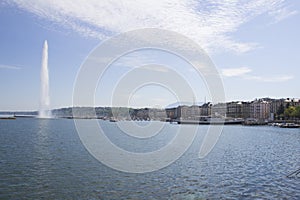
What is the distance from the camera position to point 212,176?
27.2 metres

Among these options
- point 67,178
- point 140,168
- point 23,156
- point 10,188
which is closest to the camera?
point 10,188

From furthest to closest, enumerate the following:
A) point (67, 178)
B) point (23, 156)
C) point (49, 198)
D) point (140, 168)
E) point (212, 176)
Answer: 1. point (23, 156)
2. point (140, 168)
3. point (212, 176)
4. point (67, 178)
5. point (49, 198)

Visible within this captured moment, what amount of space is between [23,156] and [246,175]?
24979mm

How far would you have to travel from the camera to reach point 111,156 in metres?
37.2

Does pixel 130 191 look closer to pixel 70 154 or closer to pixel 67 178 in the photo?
pixel 67 178

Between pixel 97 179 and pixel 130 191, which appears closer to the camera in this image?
pixel 130 191

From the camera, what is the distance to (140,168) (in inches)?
1174

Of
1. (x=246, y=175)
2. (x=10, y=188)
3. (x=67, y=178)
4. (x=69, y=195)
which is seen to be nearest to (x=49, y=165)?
(x=67, y=178)

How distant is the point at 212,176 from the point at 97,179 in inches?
406

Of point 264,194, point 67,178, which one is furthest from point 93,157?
point 264,194

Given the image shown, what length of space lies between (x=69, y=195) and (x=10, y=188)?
455cm

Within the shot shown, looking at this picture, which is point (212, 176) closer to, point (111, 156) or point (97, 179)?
point (97, 179)

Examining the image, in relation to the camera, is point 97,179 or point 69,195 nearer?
point 69,195

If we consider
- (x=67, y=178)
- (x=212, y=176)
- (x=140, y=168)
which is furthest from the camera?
(x=140, y=168)
